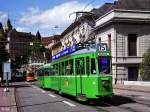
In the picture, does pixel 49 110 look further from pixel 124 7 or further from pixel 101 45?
pixel 124 7

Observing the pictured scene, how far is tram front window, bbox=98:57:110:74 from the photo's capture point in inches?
840

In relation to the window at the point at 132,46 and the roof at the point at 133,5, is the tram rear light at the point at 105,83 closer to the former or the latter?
the window at the point at 132,46

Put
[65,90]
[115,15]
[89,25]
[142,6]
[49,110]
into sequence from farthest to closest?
[89,25], [142,6], [115,15], [65,90], [49,110]

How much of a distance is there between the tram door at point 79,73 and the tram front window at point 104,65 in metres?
1.28

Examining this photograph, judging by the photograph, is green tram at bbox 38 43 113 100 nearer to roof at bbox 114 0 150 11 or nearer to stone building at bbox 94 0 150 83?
stone building at bbox 94 0 150 83

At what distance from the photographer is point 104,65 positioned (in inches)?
844

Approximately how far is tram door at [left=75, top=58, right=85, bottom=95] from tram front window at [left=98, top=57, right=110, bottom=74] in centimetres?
128

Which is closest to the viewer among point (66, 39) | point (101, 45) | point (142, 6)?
point (101, 45)

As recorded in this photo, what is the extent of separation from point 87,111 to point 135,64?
1509 inches

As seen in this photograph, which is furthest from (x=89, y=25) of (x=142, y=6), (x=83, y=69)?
(x=83, y=69)

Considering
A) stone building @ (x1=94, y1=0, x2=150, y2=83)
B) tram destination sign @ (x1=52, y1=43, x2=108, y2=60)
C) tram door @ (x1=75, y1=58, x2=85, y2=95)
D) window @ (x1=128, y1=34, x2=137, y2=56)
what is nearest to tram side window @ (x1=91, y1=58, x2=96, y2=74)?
tram destination sign @ (x1=52, y1=43, x2=108, y2=60)

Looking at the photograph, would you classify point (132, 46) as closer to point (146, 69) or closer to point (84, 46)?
point (146, 69)

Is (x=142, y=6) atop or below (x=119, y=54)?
atop

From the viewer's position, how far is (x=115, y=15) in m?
56.2
